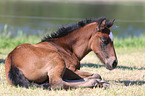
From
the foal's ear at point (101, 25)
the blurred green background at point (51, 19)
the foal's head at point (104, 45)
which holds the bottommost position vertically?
the foal's head at point (104, 45)

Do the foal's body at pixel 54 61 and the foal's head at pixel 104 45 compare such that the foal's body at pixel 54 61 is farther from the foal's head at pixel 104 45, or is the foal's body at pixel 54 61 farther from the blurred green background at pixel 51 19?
the blurred green background at pixel 51 19

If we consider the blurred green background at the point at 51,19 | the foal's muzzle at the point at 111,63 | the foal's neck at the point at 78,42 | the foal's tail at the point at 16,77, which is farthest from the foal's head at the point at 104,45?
the blurred green background at the point at 51,19

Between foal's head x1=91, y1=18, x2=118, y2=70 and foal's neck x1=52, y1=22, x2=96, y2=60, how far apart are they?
165mm

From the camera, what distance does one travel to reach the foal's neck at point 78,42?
5.34 metres

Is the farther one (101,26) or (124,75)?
(124,75)

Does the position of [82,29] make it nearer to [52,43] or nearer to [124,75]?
[52,43]

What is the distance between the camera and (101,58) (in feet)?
17.2

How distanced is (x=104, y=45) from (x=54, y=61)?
41.9 inches

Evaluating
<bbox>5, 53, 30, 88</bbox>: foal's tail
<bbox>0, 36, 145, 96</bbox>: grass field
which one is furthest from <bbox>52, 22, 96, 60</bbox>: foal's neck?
<bbox>5, 53, 30, 88</bbox>: foal's tail

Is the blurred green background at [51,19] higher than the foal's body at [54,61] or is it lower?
higher

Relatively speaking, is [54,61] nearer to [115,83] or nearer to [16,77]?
[16,77]

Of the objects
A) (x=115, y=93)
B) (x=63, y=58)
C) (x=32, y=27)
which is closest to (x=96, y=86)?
(x=115, y=93)

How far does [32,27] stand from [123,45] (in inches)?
368

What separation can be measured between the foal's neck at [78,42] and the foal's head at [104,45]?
165mm
